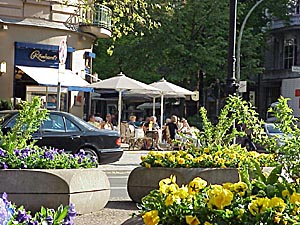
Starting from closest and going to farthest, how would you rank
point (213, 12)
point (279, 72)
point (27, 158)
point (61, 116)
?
point (27, 158) → point (61, 116) → point (213, 12) → point (279, 72)

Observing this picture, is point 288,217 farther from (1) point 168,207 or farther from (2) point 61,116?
(2) point 61,116

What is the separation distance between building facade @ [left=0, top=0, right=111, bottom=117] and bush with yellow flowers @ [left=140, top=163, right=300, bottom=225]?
68.0ft

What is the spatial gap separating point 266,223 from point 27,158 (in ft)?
17.7

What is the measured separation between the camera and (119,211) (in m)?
9.77

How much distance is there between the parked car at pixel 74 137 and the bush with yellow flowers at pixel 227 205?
38.0 feet

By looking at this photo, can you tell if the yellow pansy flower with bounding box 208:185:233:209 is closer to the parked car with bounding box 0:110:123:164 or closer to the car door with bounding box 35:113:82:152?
the parked car with bounding box 0:110:123:164

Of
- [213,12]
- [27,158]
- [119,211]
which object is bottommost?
[119,211]

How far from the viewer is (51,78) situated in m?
26.7

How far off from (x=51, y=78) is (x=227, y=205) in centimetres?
2273

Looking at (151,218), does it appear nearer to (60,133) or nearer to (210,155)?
(210,155)

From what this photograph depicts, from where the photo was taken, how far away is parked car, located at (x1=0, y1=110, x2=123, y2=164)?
53.9 ft

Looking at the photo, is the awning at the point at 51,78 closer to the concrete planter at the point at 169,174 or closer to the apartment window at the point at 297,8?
the concrete planter at the point at 169,174

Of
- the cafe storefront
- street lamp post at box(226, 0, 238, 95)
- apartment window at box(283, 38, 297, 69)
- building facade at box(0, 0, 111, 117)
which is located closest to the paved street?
street lamp post at box(226, 0, 238, 95)

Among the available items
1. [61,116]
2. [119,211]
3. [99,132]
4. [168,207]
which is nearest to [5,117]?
[61,116]
